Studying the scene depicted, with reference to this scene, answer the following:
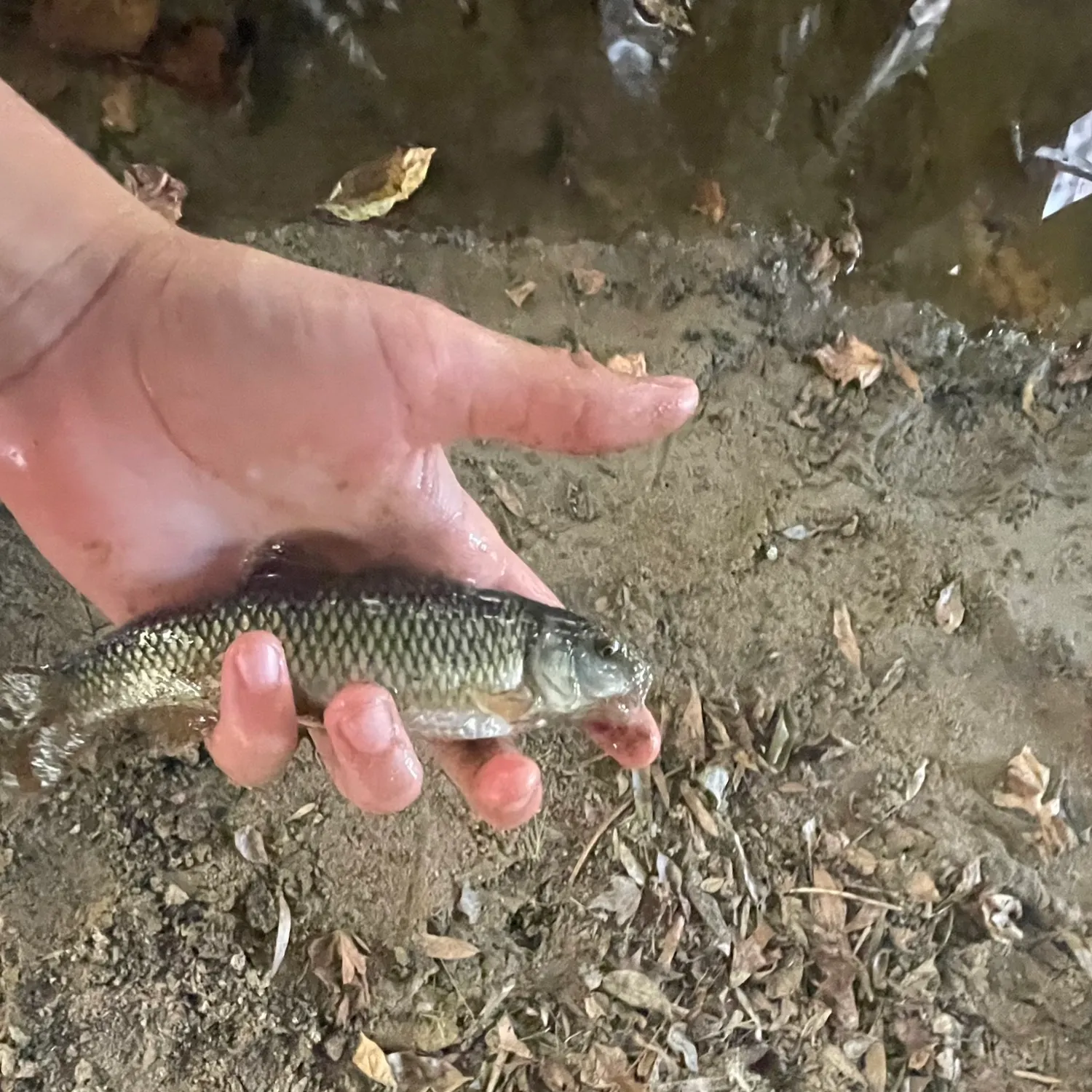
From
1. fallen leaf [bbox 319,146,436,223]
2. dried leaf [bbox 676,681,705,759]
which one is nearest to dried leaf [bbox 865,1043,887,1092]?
dried leaf [bbox 676,681,705,759]

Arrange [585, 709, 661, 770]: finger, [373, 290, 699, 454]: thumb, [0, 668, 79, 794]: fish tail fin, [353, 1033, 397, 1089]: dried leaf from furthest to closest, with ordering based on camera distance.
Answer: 1. [353, 1033, 397, 1089]: dried leaf
2. [585, 709, 661, 770]: finger
3. [0, 668, 79, 794]: fish tail fin
4. [373, 290, 699, 454]: thumb

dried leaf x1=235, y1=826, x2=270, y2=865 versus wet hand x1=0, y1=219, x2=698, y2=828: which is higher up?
wet hand x1=0, y1=219, x2=698, y2=828

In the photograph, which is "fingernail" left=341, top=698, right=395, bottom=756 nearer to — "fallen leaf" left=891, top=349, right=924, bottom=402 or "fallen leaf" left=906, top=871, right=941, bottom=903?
"fallen leaf" left=906, top=871, right=941, bottom=903

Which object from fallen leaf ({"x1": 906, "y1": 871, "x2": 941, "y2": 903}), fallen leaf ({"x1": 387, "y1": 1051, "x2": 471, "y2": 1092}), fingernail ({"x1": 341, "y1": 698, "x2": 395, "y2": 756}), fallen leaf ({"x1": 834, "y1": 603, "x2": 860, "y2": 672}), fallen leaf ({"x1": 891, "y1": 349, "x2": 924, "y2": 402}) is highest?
fingernail ({"x1": 341, "y1": 698, "x2": 395, "y2": 756})

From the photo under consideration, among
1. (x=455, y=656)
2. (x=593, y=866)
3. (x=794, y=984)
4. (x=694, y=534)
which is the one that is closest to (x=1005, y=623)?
(x=694, y=534)

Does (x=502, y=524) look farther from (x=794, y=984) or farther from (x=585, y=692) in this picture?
(x=794, y=984)

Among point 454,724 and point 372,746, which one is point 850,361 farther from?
point 372,746

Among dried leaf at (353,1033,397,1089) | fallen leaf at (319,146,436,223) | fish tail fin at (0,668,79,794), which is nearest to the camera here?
fish tail fin at (0,668,79,794)

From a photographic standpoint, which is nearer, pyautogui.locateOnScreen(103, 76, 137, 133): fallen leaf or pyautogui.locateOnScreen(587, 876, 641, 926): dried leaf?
pyautogui.locateOnScreen(587, 876, 641, 926): dried leaf
